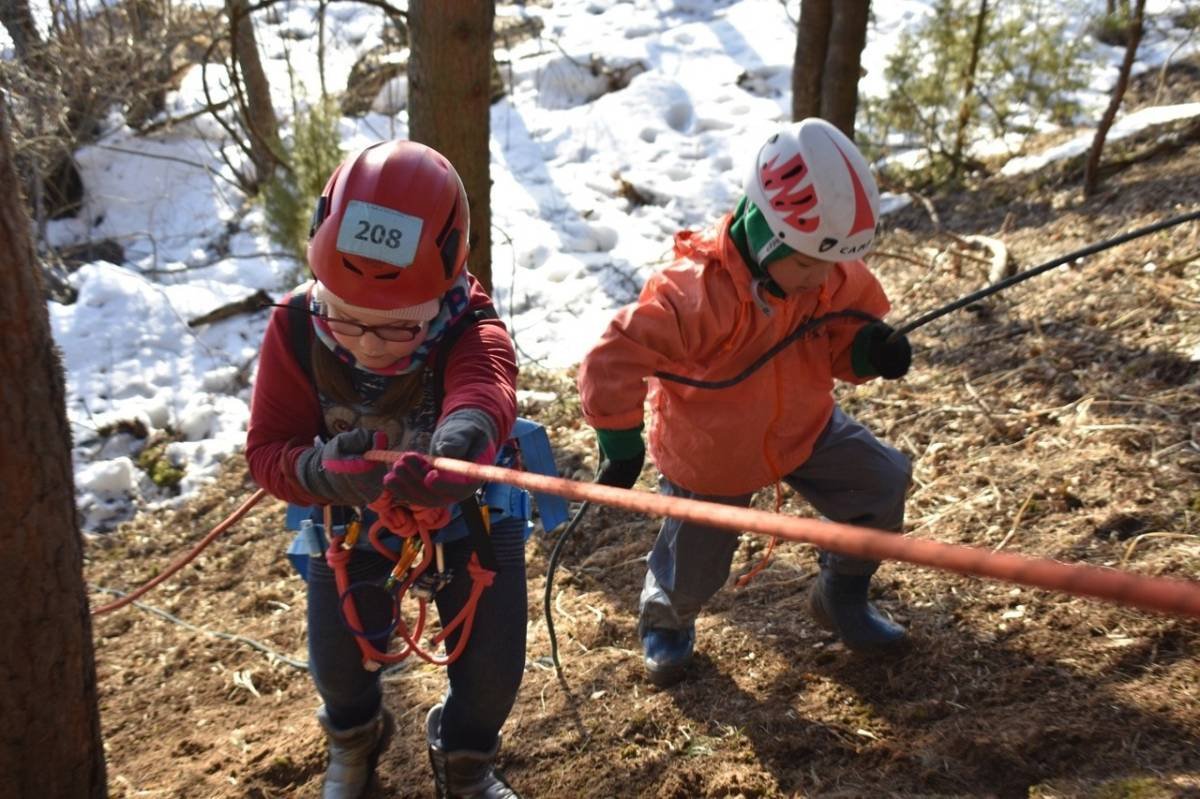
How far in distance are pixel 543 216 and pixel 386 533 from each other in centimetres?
642

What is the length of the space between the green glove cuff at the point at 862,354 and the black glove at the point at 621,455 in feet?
2.19

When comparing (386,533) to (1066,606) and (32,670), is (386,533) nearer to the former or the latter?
(32,670)

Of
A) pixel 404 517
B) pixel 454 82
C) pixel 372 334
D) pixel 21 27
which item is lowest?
pixel 404 517

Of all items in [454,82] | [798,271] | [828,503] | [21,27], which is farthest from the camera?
[21,27]

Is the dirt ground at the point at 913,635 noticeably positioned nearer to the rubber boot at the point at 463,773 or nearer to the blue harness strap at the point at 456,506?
the rubber boot at the point at 463,773

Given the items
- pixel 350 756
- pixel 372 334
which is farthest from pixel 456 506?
pixel 350 756

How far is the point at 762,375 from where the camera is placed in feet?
9.70

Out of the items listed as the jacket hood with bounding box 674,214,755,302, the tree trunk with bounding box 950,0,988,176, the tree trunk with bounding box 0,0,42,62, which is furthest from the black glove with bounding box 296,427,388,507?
the tree trunk with bounding box 0,0,42,62

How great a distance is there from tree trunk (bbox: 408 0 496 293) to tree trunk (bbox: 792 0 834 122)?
9.15ft

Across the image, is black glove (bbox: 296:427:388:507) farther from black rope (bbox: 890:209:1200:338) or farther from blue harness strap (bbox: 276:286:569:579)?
black rope (bbox: 890:209:1200:338)

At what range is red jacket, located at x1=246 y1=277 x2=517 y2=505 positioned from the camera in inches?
96.1

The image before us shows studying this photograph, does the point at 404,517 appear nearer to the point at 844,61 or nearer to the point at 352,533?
the point at 352,533

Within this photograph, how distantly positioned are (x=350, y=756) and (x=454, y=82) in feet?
8.74

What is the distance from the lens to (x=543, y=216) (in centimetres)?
874
